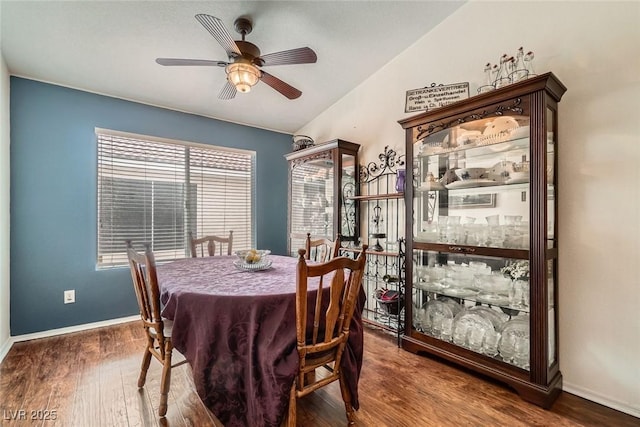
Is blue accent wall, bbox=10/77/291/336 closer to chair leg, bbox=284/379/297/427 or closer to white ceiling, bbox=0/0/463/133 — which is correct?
white ceiling, bbox=0/0/463/133

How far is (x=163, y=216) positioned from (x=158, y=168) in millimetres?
563

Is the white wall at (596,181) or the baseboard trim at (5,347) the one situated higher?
the white wall at (596,181)

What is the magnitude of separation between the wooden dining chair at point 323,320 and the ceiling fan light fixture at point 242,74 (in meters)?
1.38

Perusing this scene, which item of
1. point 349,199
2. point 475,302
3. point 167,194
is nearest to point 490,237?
point 475,302

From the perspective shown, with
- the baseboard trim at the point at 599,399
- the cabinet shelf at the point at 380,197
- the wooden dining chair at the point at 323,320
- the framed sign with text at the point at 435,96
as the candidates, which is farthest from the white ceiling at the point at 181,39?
the baseboard trim at the point at 599,399

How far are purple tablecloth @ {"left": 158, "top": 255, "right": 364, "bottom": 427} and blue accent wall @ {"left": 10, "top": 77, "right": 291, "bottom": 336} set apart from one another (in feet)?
6.76

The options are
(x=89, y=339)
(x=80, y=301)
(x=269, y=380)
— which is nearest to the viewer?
(x=269, y=380)

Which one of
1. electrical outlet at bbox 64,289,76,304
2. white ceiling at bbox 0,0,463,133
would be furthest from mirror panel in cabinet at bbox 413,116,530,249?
electrical outlet at bbox 64,289,76,304

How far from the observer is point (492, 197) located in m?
2.21

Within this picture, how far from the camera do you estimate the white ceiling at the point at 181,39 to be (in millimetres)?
2109

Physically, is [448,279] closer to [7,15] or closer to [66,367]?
[66,367]

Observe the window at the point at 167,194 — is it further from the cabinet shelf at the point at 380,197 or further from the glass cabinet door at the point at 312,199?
the cabinet shelf at the point at 380,197

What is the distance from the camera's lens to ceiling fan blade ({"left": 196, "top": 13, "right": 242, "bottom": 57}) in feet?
5.13

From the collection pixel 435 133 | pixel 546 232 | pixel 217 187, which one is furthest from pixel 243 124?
pixel 546 232
